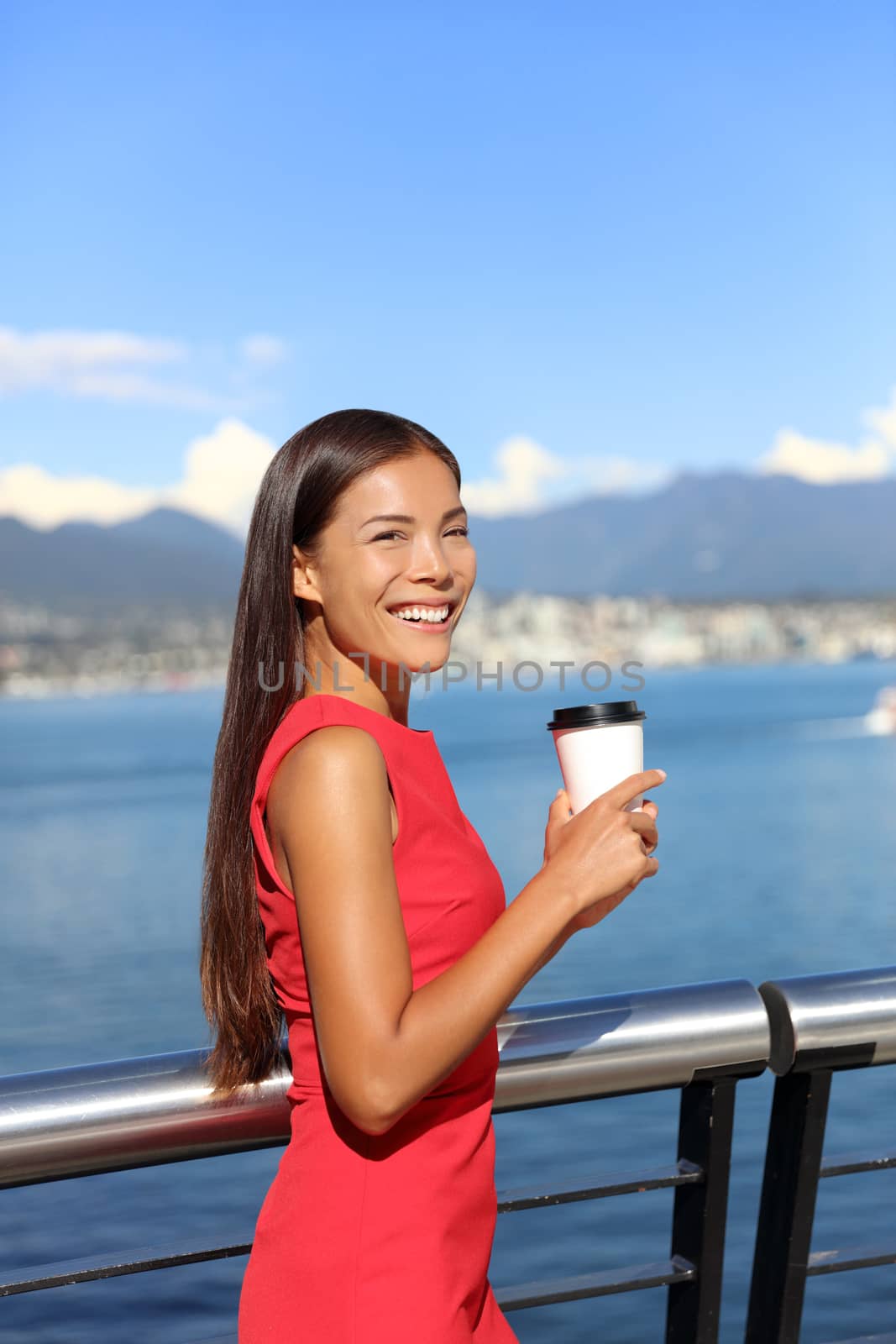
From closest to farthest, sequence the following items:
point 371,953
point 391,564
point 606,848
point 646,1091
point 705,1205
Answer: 1. point 371,953
2. point 606,848
3. point 391,564
4. point 646,1091
5. point 705,1205

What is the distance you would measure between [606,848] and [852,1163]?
32.0 inches

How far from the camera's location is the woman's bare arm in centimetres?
137

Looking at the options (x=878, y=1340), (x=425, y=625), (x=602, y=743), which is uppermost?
(x=425, y=625)

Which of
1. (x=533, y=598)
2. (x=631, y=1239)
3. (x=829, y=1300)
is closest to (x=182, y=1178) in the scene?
(x=631, y=1239)

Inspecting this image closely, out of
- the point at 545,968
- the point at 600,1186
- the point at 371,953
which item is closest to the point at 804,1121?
the point at 600,1186

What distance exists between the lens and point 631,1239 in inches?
437

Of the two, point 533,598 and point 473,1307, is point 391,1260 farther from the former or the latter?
point 533,598

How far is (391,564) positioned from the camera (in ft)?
5.32

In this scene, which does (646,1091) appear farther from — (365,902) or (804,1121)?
(365,902)

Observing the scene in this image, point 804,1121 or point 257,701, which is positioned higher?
point 257,701

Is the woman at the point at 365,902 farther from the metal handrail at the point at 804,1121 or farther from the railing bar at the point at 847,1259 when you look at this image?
the railing bar at the point at 847,1259

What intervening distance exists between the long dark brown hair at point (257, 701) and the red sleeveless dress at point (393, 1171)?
84 millimetres

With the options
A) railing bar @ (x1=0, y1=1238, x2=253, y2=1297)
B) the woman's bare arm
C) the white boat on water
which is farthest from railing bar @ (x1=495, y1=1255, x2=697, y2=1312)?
the white boat on water

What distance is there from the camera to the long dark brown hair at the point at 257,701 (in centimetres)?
164
